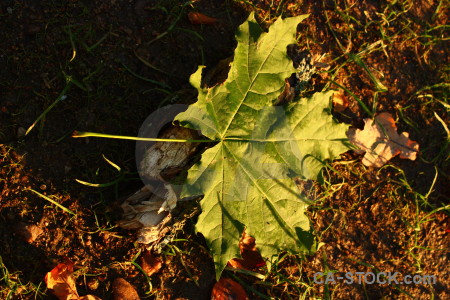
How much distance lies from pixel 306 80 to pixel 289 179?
2.36ft

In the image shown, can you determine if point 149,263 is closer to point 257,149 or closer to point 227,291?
point 227,291

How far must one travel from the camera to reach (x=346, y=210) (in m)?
2.79

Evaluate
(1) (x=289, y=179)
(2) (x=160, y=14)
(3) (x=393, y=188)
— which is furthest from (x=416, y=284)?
(2) (x=160, y=14)

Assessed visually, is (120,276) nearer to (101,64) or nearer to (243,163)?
(243,163)

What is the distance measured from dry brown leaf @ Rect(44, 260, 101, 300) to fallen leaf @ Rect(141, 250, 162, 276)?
0.34 m

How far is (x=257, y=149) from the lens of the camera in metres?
2.23

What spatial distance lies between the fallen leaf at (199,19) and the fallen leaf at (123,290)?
1550mm

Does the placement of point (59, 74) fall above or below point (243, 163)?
above

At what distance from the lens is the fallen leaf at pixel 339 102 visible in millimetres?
2816

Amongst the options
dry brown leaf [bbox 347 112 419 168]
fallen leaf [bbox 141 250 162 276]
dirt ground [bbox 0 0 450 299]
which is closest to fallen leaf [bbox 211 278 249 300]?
dirt ground [bbox 0 0 450 299]

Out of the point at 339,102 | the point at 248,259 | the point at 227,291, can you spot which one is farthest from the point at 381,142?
the point at 227,291

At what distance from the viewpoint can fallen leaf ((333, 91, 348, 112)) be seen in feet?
9.24

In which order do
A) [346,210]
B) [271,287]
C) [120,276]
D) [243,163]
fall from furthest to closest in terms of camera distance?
[346,210] < [271,287] < [120,276] < [243,163]

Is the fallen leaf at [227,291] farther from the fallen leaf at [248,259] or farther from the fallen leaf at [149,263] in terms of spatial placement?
the fallen leaf at [149,263]
